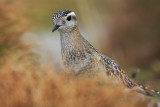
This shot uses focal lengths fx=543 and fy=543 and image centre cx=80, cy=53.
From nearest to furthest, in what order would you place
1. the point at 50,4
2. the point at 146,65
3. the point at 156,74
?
1. the point at 156,74
2. the point at 146,65
3. the point at 50,4

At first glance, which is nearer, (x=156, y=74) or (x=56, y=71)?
(x=56, y=71)

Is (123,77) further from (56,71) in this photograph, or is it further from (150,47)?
(150,47)

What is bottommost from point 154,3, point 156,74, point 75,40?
point 156,74

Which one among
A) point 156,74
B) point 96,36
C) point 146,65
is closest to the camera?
point 156,74

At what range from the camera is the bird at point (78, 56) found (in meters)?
7.02

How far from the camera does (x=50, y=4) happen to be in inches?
890

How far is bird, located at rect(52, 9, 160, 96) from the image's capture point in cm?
702

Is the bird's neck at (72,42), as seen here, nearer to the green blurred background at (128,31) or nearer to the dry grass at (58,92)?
the dry grass at (58,92)

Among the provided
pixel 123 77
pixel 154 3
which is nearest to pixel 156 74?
pixel 154 3

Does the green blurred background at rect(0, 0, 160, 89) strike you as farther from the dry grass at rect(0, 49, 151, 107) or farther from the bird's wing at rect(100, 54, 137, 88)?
the dry grass at rect(0, 49, 151, 107)

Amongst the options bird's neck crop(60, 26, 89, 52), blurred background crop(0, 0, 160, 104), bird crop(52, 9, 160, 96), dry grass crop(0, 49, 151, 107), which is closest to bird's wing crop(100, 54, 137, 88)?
bird crop(52, 9, 160, 96)

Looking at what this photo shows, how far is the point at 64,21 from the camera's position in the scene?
756 cm

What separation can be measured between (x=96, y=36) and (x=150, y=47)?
170cm

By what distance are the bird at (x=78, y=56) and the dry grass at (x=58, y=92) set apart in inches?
53.7
